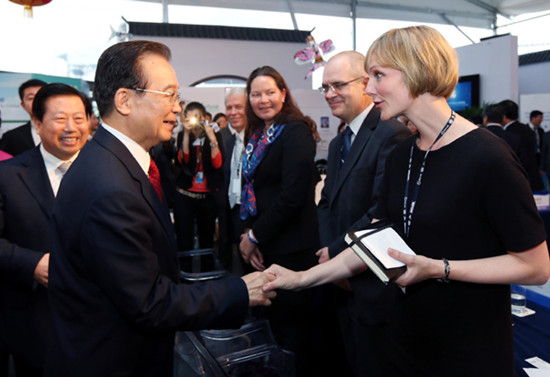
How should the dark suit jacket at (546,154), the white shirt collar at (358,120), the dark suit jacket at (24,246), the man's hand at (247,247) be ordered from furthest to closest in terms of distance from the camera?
the dark suit jacket at (546,154) → the man's hand at (247,247) → the white shirt collar at (358,120) → the dark suit jacket at (24,246)

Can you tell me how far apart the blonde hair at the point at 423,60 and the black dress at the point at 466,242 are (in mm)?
180

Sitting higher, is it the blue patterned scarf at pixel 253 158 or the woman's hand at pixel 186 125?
the woman's hand at pixel 186 125

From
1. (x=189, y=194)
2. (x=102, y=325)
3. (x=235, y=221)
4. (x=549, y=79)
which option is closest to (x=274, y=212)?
(x=235, y=221)

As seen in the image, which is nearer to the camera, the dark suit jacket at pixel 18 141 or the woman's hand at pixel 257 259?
the woman's hand at pixel 257 259

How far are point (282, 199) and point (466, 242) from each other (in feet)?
4.17

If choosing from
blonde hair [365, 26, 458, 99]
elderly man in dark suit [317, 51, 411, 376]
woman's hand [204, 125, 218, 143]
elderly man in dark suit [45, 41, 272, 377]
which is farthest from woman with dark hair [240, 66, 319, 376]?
woman's hand [204, 125, 218, 143]

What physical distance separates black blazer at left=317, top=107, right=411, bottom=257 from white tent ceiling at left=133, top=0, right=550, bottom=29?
493 inches

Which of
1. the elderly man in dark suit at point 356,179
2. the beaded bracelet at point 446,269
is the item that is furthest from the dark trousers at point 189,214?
the beaded bracelet at point 446,269

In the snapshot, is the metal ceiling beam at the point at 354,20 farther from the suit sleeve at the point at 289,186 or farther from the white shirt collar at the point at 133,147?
the white shirt collar at the point at 133,147

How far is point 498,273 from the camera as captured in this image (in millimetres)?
1136

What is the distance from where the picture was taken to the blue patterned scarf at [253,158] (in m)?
2.47

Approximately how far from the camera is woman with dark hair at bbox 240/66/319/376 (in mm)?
2369

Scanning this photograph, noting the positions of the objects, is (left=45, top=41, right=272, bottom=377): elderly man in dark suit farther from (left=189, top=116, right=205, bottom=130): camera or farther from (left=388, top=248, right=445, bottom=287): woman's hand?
(left=189, top=116, right=205, bottom=130): camera

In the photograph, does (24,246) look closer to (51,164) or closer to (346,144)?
(51,164)
